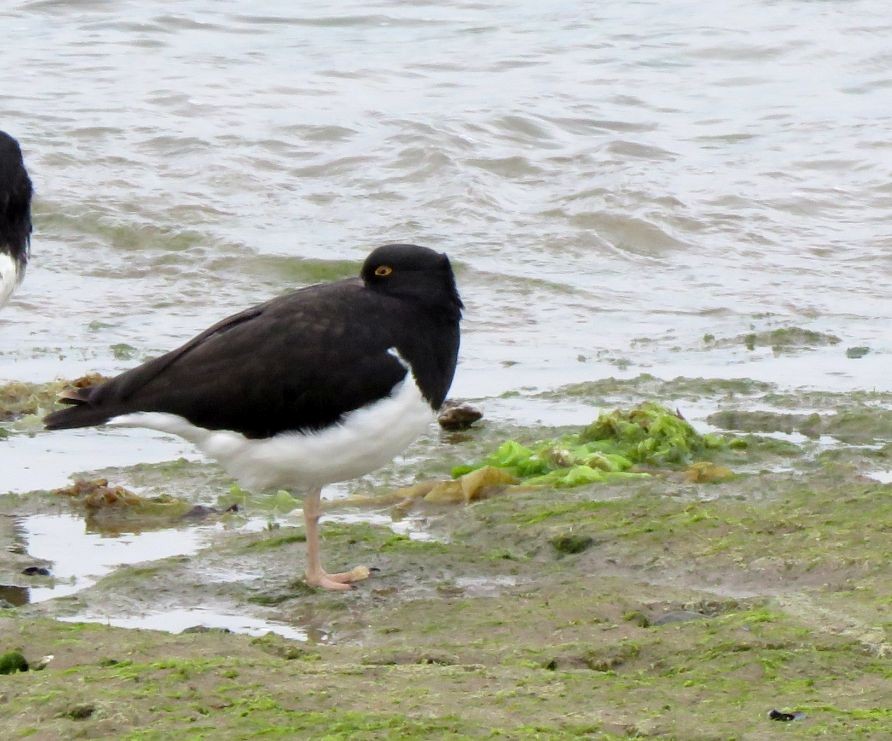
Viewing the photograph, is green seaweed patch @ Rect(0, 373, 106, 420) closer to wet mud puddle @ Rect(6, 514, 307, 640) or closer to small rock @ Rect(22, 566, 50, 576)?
wet mud puddle @ Rect(6, 514, 307, 640)

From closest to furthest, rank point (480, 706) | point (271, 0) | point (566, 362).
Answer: point (480, 706) → point (566, 362) → point (271, 0)

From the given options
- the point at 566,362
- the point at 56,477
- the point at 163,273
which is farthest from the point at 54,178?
the point at 56,477

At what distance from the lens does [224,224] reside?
11672mm

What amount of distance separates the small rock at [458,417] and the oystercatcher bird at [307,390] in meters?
1.81

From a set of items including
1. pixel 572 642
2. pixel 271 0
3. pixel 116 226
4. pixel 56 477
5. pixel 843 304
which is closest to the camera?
pixel 572 642

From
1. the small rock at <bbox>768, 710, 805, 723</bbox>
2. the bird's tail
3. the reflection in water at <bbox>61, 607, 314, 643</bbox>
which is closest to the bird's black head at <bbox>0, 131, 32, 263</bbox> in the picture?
the bird's tail

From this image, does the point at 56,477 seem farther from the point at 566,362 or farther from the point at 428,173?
the point at 428,173

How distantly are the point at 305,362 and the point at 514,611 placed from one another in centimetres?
116

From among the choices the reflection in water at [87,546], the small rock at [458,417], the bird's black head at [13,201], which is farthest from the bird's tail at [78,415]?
the small rock at [458,417]

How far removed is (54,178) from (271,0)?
6744 millimetres

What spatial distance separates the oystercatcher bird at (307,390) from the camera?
16.8 ft

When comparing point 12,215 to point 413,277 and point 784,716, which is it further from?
point 784,716

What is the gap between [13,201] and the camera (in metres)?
7.28

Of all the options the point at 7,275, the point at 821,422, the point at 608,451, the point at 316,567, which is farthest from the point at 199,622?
the point at 821,422
